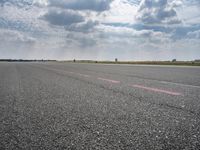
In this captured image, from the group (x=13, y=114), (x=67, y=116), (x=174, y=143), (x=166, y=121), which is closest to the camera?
(x=174, y=143)

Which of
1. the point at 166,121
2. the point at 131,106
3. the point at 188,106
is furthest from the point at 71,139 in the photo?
the point at 188,106

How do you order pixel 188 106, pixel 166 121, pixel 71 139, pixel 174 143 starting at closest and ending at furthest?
pixel 174 143 → pixel 71 139 → pixel 166 121 → pixel 188 106

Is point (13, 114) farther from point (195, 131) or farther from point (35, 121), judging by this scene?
point (195, 131)

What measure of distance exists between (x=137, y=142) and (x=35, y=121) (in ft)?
4.72

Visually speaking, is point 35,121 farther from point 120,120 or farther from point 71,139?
point 120,120

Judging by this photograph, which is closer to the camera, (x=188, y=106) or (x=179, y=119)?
(x=179, y=119)

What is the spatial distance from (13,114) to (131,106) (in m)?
1.86

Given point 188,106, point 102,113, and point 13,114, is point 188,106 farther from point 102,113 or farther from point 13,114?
point 13,114

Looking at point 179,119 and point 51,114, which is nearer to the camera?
point 179,119

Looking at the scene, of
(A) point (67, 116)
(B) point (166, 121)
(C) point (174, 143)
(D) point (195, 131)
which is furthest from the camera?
(A) point (67, 116)

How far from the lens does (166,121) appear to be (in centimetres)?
278

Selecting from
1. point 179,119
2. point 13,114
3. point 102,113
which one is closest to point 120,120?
point 102,113

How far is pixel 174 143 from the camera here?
2039 millimetres

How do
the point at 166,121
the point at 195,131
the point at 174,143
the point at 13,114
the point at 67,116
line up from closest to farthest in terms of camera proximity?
the point at 174,143, the point at 195,131, the point at 166,121, the point at 67,116, the point at 13,114
